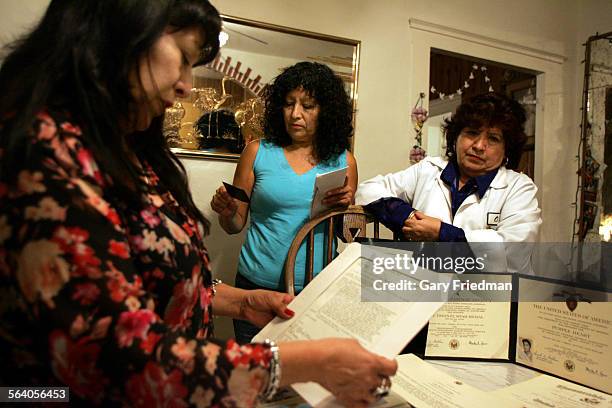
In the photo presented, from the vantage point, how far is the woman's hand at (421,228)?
1334mm

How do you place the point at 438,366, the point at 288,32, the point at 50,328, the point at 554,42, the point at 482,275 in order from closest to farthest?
1. the point at 50,328
2. the point at 438,366
3. the point at 482,275
4. the point at 288,32
5. the point at 554,42

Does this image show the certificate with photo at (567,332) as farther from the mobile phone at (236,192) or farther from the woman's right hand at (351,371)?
the mobile phone at (236,192)

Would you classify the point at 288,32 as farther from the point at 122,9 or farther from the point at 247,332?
the point at 122,9

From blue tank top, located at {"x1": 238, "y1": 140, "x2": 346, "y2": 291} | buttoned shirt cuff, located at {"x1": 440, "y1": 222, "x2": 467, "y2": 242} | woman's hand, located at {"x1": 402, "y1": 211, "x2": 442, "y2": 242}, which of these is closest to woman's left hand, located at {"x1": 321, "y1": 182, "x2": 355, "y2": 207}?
blue tank top, located at {"x1": 238, "y1": 140, "x2": 346, "y2": 291}

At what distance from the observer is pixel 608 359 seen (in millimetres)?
923

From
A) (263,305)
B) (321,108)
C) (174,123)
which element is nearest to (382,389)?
(263,305)

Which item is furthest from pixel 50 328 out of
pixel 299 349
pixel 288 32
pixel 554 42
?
pixel 554 42

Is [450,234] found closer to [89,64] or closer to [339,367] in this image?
[339,367]

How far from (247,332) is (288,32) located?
1398 mm

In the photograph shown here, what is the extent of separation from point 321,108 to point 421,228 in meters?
0.64

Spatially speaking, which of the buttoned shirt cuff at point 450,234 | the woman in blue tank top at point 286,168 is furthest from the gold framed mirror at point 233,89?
the buttoned shirt cuff at point 450,234

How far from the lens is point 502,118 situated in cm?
146

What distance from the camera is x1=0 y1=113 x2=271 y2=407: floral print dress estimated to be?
490 millimetres

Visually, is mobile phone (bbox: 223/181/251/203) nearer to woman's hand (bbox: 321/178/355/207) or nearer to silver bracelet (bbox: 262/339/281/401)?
woman's hand (bbox: 321/178/355/207)
